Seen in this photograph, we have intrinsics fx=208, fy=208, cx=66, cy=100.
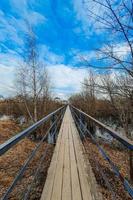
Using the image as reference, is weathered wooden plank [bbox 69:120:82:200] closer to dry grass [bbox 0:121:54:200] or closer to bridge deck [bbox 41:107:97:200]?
bridge deck [bbox 41:107:97:200]

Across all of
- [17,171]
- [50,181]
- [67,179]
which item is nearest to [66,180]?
[67,179]

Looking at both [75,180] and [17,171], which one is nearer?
[75,180]

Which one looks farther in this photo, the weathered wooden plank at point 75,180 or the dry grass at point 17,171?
the dry grass at point 17,171

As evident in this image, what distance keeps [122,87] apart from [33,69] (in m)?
12.1

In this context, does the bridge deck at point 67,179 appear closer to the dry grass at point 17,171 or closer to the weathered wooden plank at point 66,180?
the weathered wooden plank at point 66,180

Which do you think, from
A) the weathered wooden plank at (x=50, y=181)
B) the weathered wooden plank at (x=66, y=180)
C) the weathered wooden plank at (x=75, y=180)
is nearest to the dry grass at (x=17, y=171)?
the weathered wooden plank at (x=50, y=181)

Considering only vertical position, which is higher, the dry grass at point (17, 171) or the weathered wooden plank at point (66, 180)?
the weathered wooden plank at point (66, 180)

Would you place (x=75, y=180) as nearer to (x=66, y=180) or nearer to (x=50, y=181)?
(x=66, y=180)

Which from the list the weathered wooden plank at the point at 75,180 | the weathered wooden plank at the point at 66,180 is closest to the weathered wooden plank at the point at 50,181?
the weathered wooden plank at the point at 66,180

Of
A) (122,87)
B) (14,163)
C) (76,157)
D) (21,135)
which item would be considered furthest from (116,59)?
(14,163)

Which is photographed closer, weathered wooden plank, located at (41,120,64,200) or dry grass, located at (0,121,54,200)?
weathered wooden plank, located at (41,120,64,200)

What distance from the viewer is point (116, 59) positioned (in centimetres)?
385

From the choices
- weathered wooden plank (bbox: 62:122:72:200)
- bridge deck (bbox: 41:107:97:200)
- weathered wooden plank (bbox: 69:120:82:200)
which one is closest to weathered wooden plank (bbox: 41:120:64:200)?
bridge deck (bbox: 41:107:97:200)

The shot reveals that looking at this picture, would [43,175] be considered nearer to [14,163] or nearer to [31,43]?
[14,163]
